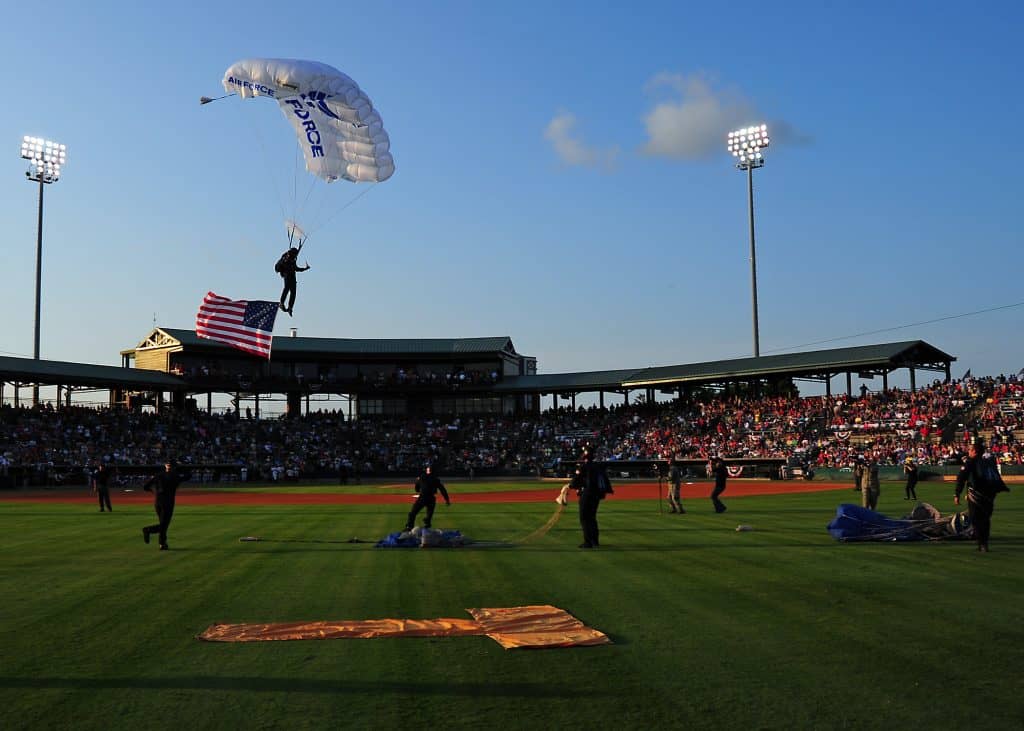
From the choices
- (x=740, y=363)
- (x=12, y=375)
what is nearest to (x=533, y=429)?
(x=740, y=363)

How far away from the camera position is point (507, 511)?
26.1 metres

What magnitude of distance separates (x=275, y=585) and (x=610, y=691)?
252 inches

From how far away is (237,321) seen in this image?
4131cm

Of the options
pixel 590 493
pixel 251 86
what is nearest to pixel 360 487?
pixel 251 86

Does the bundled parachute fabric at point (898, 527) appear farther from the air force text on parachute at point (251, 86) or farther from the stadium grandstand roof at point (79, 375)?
the stadium grandstand roof at point (79, 375)

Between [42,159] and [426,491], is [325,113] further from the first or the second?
[42,159]

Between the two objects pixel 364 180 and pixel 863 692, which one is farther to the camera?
pixel 364 180

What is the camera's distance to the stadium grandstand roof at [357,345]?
7350cm

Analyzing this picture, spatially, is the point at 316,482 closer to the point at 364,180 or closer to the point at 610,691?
the point at 364,180

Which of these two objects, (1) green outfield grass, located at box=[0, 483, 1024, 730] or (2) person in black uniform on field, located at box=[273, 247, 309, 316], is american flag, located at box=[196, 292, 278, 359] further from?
(1) green outfield grass, located at box=[0, 483, 1024, 730]

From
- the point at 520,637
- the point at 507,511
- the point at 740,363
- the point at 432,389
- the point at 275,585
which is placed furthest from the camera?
the point at 432,389

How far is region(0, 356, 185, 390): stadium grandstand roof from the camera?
57.3 meters

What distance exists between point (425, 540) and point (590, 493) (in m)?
3.10

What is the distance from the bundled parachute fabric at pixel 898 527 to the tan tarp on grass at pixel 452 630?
27.9 ft
